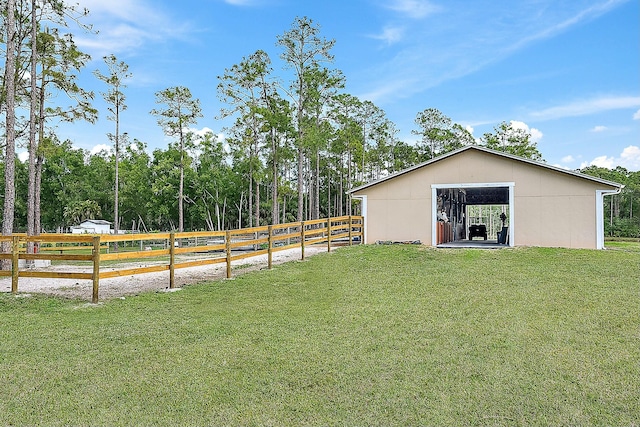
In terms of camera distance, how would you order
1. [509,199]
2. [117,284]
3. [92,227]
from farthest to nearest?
[92,227] < [509,199] < [117,284]

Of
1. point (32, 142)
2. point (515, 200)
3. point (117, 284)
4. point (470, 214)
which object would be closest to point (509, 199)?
point (515, 200)

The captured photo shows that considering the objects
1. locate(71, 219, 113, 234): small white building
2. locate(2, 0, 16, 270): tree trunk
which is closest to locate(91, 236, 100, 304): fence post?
locate(2, 0, 16, 270): tree trunk

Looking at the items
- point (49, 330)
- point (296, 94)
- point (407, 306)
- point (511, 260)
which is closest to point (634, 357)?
point (407, 306)

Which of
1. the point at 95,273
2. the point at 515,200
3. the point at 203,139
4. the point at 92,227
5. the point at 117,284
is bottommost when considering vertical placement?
the point at 117,284

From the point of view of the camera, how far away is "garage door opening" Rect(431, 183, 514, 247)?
14328mm

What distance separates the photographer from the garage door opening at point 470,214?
14.3 meters

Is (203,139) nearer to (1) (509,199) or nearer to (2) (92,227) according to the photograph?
(2) (92,227)

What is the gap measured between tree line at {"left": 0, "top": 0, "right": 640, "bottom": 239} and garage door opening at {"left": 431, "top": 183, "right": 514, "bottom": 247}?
8.58 m

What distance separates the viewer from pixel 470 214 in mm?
24391

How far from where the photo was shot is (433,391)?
10.4 feet

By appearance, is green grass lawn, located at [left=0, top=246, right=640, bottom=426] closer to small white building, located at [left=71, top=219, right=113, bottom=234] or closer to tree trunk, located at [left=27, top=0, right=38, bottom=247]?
tree trunk, located at [left=27, top=0, right=38, bottom=247]

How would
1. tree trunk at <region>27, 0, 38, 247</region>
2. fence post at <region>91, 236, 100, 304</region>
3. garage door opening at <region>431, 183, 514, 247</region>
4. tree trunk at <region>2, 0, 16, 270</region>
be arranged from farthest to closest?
garage door opening at <region>431, 183, 514, 247</region> → tree trunk at <region>27, 0, 38, 247</region> → tree trunk at <region>2, 0, 16, 270</region> → fence post at <region>91, 236, 100, 304</region>

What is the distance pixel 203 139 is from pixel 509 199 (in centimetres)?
2633

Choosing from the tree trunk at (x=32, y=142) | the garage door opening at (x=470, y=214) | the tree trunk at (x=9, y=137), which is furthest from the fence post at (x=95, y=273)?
the garage door opening at (x=470, y=214)
